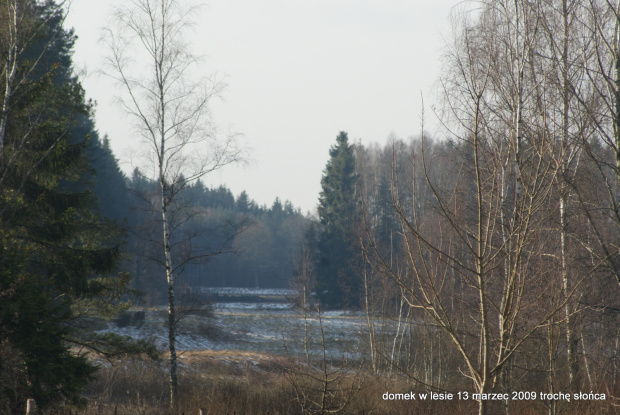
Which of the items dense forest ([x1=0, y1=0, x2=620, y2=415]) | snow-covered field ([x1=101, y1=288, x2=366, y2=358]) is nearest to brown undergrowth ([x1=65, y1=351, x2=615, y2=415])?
dense forest ([x1=0, y1=0, x2=620, y2=415])

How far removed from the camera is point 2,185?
8648 millimetres

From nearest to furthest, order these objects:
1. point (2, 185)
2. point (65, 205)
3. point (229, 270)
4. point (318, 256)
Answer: point (2, 185)
point (65, 205)
point (318, 256)
point (229, 270)

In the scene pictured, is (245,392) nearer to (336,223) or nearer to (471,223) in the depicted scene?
(471,223)

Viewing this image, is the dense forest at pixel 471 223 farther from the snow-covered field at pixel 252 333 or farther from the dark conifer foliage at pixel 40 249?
the snow-covered field at pixel 252 333

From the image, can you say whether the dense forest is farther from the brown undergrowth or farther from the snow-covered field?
the snow-covered field

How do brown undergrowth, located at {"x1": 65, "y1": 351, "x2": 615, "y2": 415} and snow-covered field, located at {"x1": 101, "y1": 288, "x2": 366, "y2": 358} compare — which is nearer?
brown undergrowth, located at {"x1": 65, "y1": 351, "x2": 615, "y2": 415}

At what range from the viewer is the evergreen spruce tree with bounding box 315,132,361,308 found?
3853 cm

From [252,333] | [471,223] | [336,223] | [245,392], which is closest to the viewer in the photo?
[471,223]

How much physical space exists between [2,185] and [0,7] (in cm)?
356

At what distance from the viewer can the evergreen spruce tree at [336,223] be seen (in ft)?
126

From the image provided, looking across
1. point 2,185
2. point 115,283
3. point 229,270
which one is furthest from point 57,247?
point 229,270

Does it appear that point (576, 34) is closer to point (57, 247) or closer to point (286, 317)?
point (57, 247)

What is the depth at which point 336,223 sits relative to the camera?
39719 mm

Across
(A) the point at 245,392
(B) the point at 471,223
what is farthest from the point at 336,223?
(B) the point at 471,223
